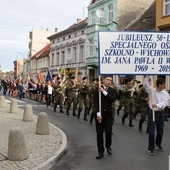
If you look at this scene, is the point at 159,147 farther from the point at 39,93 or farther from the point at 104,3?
the point at 104,3

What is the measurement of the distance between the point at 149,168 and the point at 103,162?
98cm

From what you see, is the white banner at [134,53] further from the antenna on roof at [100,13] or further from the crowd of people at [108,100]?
the antenna on roof at [100,13]

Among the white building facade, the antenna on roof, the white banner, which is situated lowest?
the white banner

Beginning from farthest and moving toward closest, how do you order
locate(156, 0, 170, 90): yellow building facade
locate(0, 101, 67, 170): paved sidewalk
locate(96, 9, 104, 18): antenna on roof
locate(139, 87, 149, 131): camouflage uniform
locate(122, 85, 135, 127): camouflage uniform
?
locate(96, 9, 104, 18): antenna on roof
locate(156, 0, 170, 90): yellow building facade
locate(122, 85, 135, 127): camouflage uniform
locate(139, 87, 149, 131): camouflage uniform
locate(0, 101, 67, 170): paved sidewalk

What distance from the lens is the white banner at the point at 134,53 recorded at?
7.60 m

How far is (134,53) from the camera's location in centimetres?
799

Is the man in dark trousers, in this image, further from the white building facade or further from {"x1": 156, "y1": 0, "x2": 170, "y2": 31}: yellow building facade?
Result: the white building facade

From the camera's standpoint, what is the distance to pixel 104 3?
120 feet

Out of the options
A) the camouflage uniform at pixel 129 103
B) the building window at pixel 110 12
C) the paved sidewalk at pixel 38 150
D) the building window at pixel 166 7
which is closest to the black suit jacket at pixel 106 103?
the paved sidewalk at pixel 38 150

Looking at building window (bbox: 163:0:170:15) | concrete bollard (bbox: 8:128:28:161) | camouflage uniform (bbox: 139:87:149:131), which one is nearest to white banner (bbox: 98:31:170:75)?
concrete bollard (bbox: 8:128:28:161)

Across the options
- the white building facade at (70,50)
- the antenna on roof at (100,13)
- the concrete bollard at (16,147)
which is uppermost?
the antenna on roof at (100,13)

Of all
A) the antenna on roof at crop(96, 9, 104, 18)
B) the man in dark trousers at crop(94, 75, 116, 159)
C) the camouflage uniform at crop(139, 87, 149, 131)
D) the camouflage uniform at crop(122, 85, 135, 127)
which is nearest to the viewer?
the man in dark trousers at crop(94, 75, 116, 159)

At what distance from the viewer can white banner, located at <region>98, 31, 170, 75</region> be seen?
299 inches

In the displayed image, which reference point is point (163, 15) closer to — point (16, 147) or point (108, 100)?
point (108, 100)
